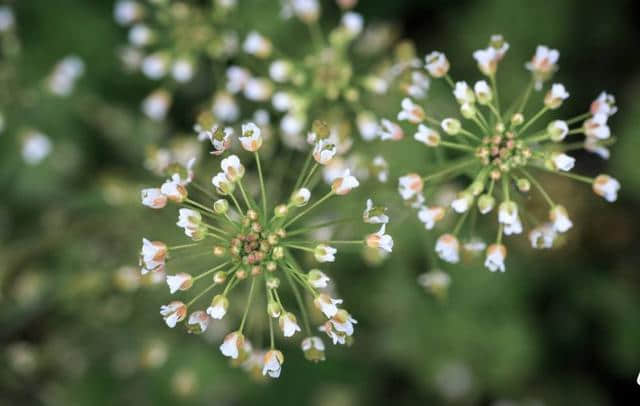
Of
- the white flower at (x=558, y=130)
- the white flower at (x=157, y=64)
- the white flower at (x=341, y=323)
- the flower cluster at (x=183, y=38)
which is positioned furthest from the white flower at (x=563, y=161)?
the white flower at (x=157, y=64)

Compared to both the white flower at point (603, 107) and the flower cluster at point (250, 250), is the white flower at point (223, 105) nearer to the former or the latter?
the flower cluster at point (250, 250)

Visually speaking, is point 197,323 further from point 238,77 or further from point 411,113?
point 238,77

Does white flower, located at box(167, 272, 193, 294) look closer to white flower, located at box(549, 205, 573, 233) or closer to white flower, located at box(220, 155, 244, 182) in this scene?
white flower, located at box(220, 155, 244, 182)

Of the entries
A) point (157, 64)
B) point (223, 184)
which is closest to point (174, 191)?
point (223, 184)

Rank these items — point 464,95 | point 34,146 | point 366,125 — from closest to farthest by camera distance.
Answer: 1. point 464,95
2. point 366,125
3. point 34,146

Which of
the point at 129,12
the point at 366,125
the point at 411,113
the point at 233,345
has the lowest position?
the point at 233,345

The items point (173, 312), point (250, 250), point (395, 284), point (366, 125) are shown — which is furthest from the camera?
point (395, 284)

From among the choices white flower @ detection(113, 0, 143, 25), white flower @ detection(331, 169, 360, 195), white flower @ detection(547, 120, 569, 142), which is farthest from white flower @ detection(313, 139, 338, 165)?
white flower @ detection(113, 0, 143, 25)
